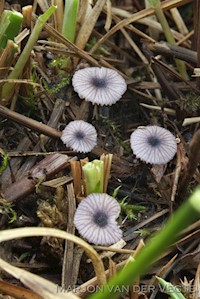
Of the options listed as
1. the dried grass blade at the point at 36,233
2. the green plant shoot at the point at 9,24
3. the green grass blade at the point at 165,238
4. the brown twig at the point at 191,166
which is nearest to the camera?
the green grass blade at the point at 165,238

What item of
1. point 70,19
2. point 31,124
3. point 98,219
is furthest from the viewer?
point 70,19

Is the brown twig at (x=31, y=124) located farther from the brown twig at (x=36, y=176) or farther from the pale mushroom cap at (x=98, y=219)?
the pale mushroom cap at (x=98, y=219)

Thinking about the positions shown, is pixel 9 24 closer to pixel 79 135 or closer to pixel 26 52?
pixel 26 52

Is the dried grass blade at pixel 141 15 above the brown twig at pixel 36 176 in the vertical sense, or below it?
above

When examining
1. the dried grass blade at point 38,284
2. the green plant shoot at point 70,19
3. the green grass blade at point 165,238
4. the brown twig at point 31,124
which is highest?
the green plant shoot at point 70,19

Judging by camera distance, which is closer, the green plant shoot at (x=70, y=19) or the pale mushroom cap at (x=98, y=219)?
the pale mushroom cap at (x=98, y=219)

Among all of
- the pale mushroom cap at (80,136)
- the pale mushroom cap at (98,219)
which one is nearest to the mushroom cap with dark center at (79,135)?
the pale mushroom cap at (80,136)

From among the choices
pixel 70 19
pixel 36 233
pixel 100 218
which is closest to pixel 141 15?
pixel 70 19
